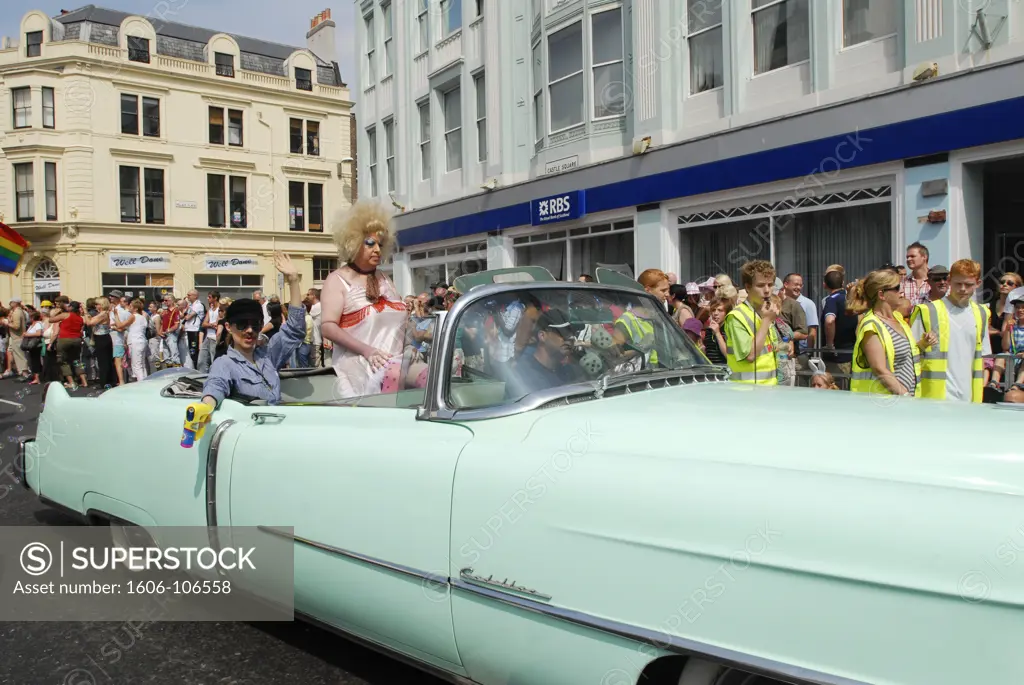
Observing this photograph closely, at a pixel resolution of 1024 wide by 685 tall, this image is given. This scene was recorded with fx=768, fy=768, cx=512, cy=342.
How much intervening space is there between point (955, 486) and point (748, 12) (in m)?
11.4

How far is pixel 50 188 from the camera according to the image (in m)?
31.9

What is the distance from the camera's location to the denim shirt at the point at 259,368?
3.59 metres

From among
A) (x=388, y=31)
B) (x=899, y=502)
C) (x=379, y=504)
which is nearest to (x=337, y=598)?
(x=379, y=504)

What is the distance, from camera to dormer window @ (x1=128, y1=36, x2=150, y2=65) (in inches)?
1323

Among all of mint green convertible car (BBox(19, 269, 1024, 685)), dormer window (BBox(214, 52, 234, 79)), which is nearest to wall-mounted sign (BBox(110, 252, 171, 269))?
dormer window (BBox(214, 52, 234, 79))

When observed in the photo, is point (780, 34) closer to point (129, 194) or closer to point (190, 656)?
point (190, 656)

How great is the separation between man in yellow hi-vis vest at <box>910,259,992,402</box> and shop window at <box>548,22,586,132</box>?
10246 millimetres

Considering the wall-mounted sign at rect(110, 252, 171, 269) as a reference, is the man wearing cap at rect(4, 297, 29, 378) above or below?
below

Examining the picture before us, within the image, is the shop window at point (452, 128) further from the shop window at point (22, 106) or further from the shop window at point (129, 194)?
the shop window at point (22, 106)

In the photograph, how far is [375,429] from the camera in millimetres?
2832

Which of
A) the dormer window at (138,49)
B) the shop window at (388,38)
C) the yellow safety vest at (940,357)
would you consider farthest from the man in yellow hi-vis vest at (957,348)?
the dormer window at (138,49)

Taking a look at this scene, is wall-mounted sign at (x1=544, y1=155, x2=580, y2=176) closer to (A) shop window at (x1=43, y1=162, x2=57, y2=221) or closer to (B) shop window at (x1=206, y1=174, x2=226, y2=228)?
(B) shop window at (x1=206, y1=174, x2=226, y2=228)

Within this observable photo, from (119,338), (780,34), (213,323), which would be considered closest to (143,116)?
(119,338)

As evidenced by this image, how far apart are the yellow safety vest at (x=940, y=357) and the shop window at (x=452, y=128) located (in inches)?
603
